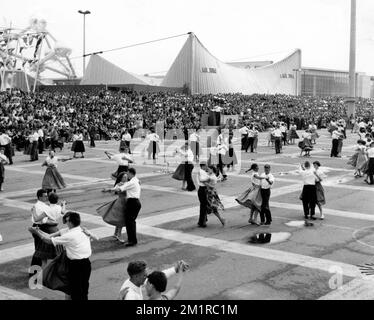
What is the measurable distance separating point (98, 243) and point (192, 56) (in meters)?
54.5

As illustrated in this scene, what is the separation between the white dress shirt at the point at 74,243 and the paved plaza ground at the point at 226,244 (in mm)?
1200

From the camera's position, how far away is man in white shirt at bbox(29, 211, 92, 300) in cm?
682

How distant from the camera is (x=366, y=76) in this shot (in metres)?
146

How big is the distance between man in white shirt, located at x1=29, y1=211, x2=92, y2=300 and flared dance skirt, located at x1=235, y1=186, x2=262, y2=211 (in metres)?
5.90

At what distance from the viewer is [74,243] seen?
682 centimetres

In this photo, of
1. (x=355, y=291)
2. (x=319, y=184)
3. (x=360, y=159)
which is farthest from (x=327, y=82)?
(x=355, y=291)

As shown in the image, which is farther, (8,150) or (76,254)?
(8,150)

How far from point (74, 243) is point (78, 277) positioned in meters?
0.43

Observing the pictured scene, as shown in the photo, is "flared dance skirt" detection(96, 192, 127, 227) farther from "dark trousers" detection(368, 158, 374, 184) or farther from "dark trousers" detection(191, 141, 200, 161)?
"dark trousers" detection(191, 141, 200, 161)

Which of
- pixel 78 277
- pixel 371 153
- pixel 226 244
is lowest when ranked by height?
pixel 226 244

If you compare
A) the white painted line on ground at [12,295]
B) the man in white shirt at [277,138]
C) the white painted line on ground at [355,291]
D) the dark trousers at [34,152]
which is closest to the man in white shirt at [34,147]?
the dark trousers at [34,152]

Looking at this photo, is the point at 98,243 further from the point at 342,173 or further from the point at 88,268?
the point at 342,173

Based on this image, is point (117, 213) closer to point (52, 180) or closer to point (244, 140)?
point (52, 180)
